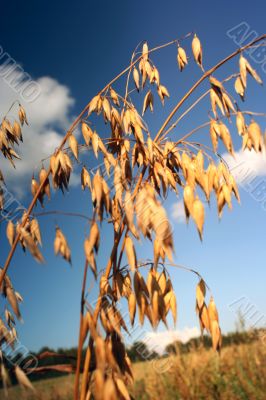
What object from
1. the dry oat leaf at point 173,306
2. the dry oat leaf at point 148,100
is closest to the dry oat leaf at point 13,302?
the dry oat leaf at point 173,306

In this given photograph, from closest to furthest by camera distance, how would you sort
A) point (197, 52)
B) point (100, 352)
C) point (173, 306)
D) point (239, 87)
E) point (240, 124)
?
point (100, 352) → point (173, 306) → point (240, 124) → point (239, 87) → point (197, 52)

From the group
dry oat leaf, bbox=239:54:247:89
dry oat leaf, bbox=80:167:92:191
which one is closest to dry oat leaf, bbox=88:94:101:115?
dry oat leaf, bbox=80:167:92:191

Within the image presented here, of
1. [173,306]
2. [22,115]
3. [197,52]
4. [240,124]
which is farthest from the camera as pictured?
[22,115]

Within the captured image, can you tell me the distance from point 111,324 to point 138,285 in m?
0.14

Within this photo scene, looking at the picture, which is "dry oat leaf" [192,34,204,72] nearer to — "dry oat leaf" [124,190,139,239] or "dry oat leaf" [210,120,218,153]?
"dry oat leaf" [210,120,218,153]

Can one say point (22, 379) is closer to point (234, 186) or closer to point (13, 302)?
point (13, 302)

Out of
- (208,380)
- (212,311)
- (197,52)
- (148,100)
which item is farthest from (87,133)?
(208,380)

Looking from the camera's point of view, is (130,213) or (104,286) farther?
(104,286)

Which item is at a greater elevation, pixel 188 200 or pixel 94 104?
pixel 94 104

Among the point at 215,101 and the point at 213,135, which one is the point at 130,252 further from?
the point at 215,101

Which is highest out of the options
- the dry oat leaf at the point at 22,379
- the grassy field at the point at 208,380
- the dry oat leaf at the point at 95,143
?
the dry oat leaf at the point at 95,143

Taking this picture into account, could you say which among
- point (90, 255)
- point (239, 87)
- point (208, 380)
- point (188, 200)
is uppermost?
point (239, 87)

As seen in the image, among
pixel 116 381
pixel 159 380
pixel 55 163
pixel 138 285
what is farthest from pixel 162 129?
pixel 159 380

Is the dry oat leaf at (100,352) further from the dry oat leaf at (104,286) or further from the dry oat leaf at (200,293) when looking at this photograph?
the dry oat leaf at (200,293)
